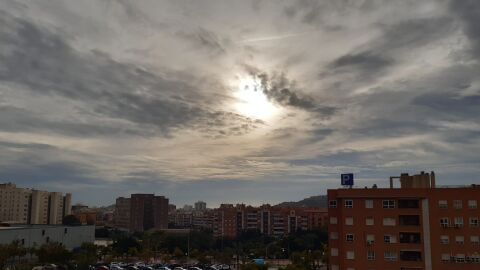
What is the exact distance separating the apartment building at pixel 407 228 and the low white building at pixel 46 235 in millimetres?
59476

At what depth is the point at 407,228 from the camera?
6731 centimetres

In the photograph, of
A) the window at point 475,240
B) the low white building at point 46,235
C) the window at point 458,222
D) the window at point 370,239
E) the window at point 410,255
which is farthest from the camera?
the low white building at point 46,235

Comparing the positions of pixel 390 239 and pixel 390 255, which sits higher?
pixel 390 239

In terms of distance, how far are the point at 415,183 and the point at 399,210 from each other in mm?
6224

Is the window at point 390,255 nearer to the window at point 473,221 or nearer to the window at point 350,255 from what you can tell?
the window at point 350,255

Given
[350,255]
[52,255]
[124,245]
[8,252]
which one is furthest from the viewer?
[124,245]

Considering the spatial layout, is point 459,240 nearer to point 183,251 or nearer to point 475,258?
point 475,258

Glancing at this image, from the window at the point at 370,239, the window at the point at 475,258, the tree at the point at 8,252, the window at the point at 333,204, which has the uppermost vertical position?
the window at the point at 333,204

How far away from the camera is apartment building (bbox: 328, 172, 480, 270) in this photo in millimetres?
65250

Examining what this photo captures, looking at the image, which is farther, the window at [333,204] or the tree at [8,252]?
the window at [333,204]

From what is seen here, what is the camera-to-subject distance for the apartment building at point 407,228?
214 feet

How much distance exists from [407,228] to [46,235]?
2936 inches

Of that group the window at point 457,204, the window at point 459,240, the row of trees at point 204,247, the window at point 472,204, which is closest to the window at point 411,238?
the window at point 459,240

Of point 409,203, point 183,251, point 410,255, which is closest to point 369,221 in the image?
point 409,203
